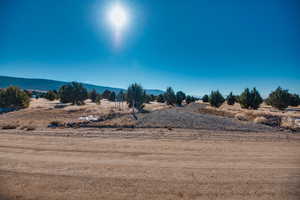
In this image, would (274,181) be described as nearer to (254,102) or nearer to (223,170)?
(223,170)

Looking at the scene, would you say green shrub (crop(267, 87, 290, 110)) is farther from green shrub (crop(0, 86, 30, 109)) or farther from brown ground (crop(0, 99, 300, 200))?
green shrub (crop(0, 86, 30, 109))

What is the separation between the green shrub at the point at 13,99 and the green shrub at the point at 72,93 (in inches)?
423

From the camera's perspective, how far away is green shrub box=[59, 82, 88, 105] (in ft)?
148

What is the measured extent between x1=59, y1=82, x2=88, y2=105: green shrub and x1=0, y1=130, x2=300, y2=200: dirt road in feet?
138

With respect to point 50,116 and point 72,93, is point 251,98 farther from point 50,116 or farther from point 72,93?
point 72,93

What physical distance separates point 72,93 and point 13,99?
14.2 m

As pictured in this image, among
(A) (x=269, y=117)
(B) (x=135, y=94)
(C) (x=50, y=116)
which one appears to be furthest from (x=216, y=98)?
(C) (x=50, y=116)

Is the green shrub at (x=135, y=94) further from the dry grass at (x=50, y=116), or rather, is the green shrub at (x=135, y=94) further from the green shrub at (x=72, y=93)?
the green shrub at (x=72, y=93)

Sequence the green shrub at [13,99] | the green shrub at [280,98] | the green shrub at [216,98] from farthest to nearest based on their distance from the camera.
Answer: the green shrub at [216,98]
the green shrub at [13,99]
the green shrub at [280,98]

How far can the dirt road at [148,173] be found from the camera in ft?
12.7

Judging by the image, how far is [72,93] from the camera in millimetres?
45188

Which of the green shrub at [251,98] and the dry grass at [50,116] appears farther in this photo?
the green shrub at [251,98]

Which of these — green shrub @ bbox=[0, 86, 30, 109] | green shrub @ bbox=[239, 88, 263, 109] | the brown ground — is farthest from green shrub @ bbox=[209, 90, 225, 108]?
green shrub @ bbox=[0, 86, 30, 109]

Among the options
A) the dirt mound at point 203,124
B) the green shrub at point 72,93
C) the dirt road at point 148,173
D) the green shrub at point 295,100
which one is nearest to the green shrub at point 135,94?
the dirt mound at point 203,124
